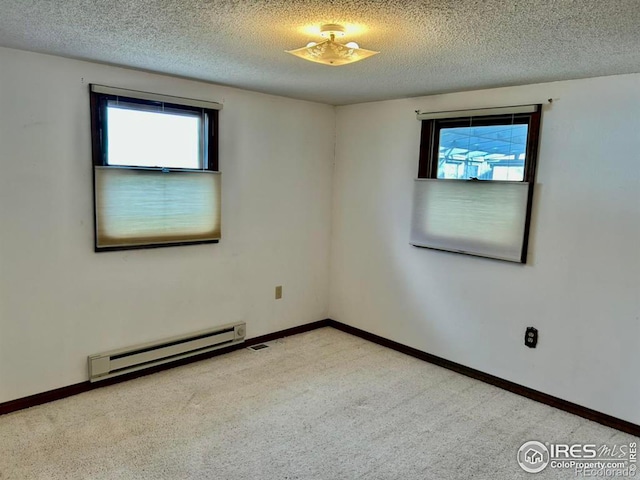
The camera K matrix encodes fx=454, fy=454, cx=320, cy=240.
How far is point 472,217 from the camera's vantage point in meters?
3.36

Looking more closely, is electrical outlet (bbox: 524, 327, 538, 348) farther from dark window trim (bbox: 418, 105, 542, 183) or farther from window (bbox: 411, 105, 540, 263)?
dark window trim (bbox: 418, 105, 542, 183)

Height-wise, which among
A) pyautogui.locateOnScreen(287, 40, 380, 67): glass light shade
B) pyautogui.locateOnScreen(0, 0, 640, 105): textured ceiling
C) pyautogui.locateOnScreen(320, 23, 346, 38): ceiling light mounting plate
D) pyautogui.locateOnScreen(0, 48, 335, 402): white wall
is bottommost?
pyautogui.locateOnScreen(0, 48, 335, 402): white wall

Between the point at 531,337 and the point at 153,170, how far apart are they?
2.86m

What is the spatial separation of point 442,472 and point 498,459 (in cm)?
36

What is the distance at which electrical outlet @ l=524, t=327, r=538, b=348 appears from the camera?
3.10m

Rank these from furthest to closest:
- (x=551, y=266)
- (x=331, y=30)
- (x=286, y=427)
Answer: (x=551, y=266) < (x=286, y=427) < (x=331, y=30)

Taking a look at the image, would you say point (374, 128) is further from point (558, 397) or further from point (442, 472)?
point (442, 472)

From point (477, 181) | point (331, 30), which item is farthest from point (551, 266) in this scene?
point (331, 30)

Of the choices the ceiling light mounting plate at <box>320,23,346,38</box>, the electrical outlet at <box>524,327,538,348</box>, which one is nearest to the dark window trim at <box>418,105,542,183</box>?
the electrical outlet at <box>524,327,538,348</box>

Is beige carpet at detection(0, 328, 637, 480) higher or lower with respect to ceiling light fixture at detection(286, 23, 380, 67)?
lower

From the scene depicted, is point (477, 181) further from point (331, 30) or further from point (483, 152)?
point (331, 30)

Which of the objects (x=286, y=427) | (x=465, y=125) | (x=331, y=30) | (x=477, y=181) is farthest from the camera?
(x=465, y=125)

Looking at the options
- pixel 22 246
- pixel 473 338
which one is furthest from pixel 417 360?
pixel 22 246

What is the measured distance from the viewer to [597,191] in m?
2.79
